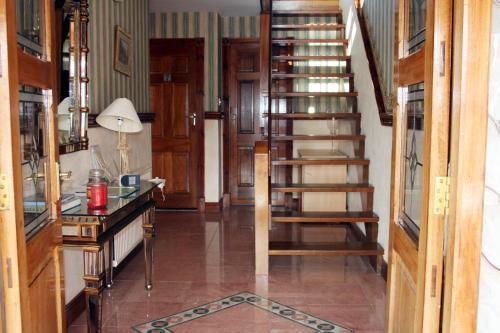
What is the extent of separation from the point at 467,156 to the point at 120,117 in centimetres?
269

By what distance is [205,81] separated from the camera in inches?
257

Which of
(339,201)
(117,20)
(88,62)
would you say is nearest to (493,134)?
(88,62)

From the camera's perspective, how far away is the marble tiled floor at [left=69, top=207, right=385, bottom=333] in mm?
3084

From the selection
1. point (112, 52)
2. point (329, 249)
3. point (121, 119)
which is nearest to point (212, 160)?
point (112, 52)

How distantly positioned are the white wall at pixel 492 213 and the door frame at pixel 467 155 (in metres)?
0.03

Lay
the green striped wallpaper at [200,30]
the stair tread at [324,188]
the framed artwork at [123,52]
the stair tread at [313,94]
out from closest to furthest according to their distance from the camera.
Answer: the framed artwork at [123,52] → the stair tread at [324,188] → the stair tread at [313,94] → the green striped wallpaper at [200,30]

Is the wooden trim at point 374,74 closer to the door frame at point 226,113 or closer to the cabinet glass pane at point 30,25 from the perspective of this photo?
the door frame at point 226,113

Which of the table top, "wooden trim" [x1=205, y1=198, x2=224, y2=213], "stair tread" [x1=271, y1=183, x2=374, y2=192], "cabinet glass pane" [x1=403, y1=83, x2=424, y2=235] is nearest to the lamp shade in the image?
the table top

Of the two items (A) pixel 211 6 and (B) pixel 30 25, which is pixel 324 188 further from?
(A) pixel 211 6

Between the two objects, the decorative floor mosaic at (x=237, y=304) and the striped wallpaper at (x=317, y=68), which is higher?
the striped wallpaper at (x=317, y=68)

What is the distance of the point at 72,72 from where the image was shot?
318cm

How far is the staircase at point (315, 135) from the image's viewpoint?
4098 millimetres

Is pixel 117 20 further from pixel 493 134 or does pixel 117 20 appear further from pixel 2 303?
pixel 493 134

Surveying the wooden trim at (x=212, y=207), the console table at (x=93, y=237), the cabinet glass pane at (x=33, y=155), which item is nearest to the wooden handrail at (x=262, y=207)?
the console table at (x=93, y=237)
